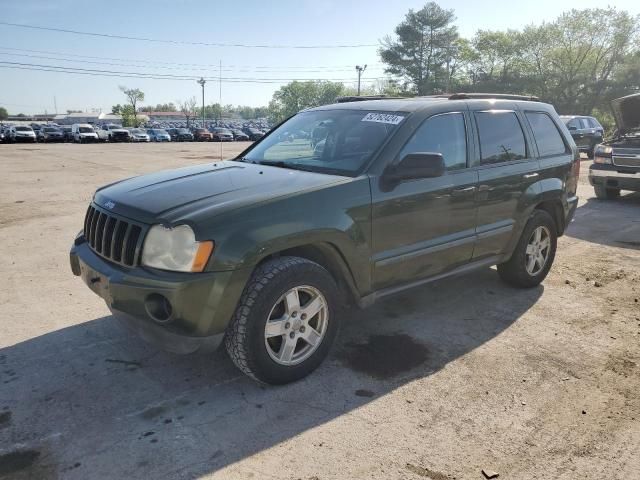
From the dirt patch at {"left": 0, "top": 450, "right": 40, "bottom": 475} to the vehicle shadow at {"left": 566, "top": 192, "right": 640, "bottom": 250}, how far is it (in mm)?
7082

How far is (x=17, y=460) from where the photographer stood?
2.57m

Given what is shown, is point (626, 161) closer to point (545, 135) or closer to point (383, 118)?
point (545, 135)

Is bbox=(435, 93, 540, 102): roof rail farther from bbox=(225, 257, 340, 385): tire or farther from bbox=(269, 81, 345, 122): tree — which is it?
bbox=(269, 81, 345, 122): tree

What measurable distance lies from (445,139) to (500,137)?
76 cm

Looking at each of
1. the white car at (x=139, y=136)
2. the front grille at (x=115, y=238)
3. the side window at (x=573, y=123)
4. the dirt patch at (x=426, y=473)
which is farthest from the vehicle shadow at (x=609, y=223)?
the white car at (x=139, y=136)

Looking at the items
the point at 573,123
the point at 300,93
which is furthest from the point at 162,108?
the point at 573,123

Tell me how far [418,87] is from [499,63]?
1069cm

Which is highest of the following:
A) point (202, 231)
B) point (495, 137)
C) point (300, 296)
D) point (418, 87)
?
point (418, 87)

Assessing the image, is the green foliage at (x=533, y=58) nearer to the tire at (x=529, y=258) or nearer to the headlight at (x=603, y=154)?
the headlight at (x=603, y=154)

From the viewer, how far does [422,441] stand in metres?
2.75

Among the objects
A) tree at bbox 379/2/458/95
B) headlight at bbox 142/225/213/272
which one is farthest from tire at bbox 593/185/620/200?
tree at bbox 379/2/458/95

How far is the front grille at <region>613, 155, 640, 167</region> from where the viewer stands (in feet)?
32.7

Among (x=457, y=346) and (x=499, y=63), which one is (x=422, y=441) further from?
(x=499, y=63)

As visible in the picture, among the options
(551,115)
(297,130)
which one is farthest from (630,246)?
(297,130)
